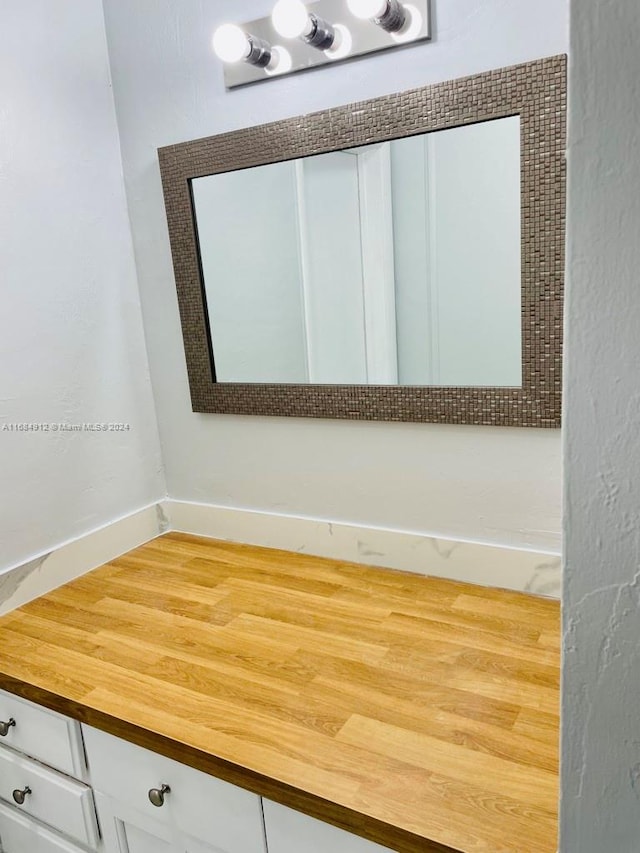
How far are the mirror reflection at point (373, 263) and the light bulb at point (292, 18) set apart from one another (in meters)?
0.24

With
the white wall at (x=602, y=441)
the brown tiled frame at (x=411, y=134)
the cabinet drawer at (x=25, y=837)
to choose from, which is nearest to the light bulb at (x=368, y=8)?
the brown tiled frame at (x=411, y=134)

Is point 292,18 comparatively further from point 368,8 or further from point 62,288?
point 62,288

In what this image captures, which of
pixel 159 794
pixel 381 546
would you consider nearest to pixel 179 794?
pixel 159 794

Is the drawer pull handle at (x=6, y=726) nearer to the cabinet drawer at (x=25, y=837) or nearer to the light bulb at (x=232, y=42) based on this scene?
the cabinet drawer at (x=25, y=837)

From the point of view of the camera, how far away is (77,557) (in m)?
1.62

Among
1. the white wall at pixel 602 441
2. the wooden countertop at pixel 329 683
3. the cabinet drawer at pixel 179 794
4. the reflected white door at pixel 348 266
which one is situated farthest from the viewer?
the reflected white door at pixel 348 266

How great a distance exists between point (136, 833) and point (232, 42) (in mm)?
1516

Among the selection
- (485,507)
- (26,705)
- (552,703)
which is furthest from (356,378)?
(26,705)

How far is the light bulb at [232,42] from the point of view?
1.35 m

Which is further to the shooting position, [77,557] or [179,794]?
[77,557]

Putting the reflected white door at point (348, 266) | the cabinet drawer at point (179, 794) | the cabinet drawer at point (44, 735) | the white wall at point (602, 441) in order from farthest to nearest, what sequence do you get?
1. the reflected white door at point (348, 266)
2. the cabinet drawer at point (44, 735)
3. the cabinet drawer at point (179, 794)
4. the white wall at point (602, 441)

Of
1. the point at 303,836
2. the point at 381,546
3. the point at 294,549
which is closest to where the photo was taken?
the point at 303,836

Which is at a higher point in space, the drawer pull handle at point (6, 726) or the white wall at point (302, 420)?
the white wall at point (302, 420)

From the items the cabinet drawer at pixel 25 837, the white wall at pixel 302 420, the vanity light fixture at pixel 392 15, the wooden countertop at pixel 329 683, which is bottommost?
the cabinet drawer at pixel 25 837
